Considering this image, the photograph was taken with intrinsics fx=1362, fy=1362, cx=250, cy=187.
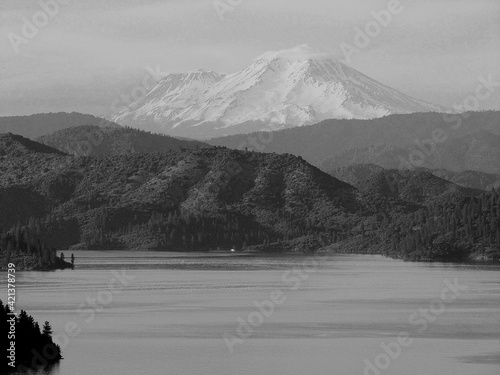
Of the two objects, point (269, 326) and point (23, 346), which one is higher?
point (269, 326)

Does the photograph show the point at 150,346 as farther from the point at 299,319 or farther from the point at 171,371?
the point at 299,319

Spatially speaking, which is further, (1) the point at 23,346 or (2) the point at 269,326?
(2) the point at 269,326

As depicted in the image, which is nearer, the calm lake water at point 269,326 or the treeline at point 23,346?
the treeline at point 23,346

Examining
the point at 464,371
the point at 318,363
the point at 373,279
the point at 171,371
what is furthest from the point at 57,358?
the point at 373,279

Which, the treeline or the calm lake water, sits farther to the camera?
the calm lake water
